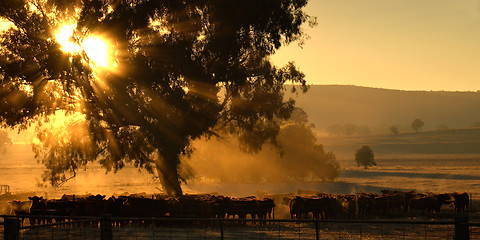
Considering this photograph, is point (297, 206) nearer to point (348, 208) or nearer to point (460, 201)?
point (348, 208)

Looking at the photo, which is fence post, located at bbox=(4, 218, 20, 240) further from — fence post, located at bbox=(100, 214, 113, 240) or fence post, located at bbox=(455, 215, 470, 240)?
fence post, located at bbox=(455, 215, 470, 240)

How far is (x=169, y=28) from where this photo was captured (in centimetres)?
3291

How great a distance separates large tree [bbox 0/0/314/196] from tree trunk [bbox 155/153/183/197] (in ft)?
0.23

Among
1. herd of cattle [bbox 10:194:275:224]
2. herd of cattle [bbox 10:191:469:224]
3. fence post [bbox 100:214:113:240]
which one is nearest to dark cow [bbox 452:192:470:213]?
herd of cattle [bbox 10:191:469:224]

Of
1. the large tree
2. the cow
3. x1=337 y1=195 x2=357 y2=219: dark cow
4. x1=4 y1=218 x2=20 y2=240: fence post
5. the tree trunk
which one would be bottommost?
x1=337 y1=195 x2=357 y2=219: dark cow

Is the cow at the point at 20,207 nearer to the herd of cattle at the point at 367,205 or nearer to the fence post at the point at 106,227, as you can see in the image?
the herd of cattle at the point at 367,205

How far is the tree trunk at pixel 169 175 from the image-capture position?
34875 mm

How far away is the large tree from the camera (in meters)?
31.5

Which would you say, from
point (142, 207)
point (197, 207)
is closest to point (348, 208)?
point (197, 207)

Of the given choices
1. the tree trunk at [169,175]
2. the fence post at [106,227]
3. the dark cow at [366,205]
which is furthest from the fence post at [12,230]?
the tree trunk at [169,175]

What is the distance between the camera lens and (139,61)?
104 ft

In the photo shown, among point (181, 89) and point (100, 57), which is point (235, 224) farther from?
point (100, 57)

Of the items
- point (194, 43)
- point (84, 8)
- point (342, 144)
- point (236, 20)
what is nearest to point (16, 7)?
point (84, 8)

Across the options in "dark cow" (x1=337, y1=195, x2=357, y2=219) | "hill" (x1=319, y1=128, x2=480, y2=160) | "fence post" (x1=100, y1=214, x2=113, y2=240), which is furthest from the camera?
"hill" (x1=319, y1=128, x2=480, y2=160)
